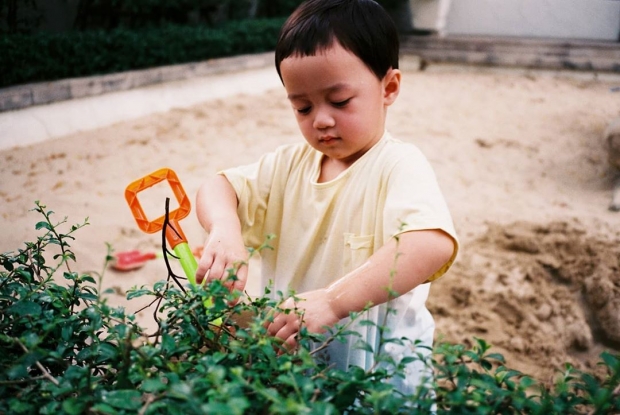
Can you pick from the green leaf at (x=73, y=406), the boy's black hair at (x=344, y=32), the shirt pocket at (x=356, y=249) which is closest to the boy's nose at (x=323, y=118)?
the boy's black hair at (x=344, y=32)

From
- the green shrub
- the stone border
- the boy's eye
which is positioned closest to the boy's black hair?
the boy's eye

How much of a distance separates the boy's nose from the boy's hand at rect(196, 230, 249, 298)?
1.37 ft

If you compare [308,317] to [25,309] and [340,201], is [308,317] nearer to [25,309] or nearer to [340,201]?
[340,201]

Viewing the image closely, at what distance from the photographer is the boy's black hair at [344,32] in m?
1.50

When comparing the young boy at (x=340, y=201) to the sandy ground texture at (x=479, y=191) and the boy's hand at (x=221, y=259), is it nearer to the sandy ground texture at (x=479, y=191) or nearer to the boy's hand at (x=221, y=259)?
the boy's hand at (x=221, y=259)

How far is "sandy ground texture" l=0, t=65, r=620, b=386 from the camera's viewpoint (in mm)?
3016

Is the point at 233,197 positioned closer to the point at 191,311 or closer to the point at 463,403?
the point at 191,311

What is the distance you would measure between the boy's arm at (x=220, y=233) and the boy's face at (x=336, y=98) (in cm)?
34

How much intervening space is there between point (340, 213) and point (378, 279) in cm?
40

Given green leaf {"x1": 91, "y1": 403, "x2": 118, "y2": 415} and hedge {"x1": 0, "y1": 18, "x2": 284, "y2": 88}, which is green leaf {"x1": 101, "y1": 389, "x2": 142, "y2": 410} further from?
hedge {"x1": 0, "y1": 18, "x2": 284, "y2": 88}

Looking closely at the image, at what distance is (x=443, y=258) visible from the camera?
1.34 m

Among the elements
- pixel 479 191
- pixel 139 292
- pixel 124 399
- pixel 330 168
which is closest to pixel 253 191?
pixel 330 168

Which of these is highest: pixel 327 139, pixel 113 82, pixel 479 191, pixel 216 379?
pixel 327 139

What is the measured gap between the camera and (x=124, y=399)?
0.84 m
